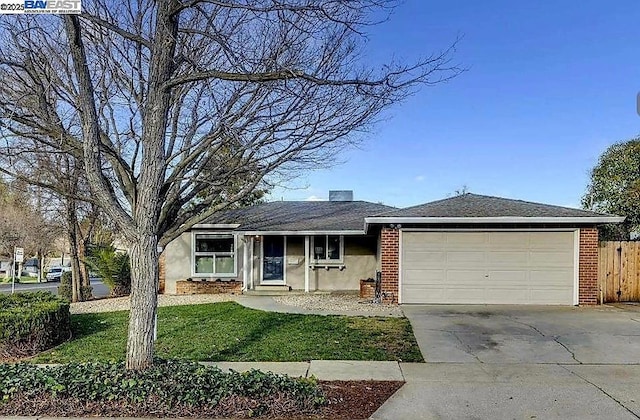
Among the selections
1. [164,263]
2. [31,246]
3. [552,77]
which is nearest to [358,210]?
[164,263]

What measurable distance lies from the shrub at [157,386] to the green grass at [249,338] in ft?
6.39

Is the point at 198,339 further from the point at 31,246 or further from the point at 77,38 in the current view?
the point at 31,246

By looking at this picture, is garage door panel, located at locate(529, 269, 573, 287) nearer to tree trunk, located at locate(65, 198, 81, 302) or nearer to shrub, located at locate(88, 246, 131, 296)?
shrub, located at locate(88, 246, 131, 296)

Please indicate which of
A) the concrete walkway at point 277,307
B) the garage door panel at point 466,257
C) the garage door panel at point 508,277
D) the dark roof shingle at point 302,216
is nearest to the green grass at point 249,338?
the concrete walkway at point 277,307

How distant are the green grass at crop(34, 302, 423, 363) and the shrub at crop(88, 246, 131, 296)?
21.6 ft

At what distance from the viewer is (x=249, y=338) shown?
30.2ft

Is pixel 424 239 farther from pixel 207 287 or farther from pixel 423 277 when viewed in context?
pixel 207 287

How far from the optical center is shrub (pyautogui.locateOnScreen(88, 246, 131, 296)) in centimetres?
1850

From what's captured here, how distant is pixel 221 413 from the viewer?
16.9 feet

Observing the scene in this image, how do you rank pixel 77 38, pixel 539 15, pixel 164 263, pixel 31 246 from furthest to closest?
pixel 31 246 < pixel 164 263 < pixel 539 15 < pixel 77 38

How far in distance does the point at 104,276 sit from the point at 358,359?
13673 millimetres

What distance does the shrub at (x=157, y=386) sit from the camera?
5.29m

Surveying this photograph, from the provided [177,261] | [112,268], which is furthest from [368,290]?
[112,268]

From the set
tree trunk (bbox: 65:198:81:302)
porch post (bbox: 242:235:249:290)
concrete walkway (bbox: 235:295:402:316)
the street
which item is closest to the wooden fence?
concrete walkway (bbox: 235:295:402:316)
